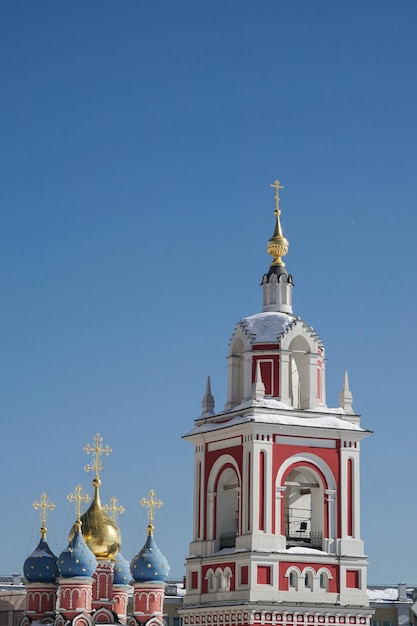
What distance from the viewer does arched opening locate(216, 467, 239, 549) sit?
4106 centimetres

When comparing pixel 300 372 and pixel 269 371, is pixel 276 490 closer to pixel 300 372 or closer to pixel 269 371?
pixel 269 371

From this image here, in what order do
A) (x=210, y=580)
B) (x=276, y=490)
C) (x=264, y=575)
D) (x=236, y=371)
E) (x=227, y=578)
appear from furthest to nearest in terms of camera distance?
(x=236, y=371) → (x=210, y=580) → (x=227, y=578) → (x=276, y=490) → (x=264, y=575)

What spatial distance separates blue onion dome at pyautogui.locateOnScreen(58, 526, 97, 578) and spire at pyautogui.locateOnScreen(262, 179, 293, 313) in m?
9.26

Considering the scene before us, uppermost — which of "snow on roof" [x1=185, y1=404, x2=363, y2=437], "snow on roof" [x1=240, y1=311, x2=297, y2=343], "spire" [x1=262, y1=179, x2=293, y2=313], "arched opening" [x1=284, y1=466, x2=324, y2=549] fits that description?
"spire" [x1=262, y1=179, x2=293, y2=313]

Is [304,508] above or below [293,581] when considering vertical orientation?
above

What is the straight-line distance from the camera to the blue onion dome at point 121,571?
162 feet

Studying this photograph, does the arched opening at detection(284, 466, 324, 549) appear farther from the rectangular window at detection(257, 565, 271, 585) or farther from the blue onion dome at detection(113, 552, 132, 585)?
the blue onion dome at detection(113, 552, 132, 585)

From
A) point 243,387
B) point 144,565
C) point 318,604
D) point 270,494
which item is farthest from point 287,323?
Answer: point 144,565

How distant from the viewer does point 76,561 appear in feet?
146

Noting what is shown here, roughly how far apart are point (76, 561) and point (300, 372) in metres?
9.19

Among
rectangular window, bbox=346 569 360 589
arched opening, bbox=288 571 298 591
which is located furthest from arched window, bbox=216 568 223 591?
rectangular window, bbox=346 569 360 589

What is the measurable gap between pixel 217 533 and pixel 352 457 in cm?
428

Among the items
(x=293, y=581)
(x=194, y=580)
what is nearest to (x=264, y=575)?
(x=293, y=581)

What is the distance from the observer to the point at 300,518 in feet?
136
